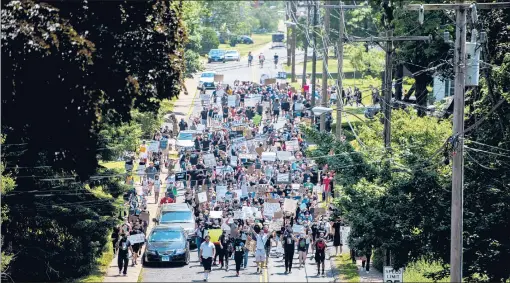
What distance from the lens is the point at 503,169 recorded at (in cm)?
3556

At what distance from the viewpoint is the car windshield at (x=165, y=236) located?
44.3 meters

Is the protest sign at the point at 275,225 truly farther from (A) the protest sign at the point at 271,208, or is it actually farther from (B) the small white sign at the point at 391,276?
(B) the small white sign at the point at 391,276

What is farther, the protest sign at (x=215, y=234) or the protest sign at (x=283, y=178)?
the protest sign at (x=283, y=178)

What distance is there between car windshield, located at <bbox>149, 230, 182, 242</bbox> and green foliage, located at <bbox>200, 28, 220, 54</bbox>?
225 feet

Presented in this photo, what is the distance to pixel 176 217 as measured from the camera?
48750mm

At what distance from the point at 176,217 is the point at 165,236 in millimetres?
4301

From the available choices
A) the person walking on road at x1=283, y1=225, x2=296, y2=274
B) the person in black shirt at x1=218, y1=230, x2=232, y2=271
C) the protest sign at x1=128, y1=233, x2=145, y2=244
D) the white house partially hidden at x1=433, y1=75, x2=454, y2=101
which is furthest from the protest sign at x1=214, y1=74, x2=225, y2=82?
the person walking on road at x1=283, y1=225, x2=296, y2=274

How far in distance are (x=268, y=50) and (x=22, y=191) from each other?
8925cm

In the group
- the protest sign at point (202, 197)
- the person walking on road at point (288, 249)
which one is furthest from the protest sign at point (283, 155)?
the person walking on road at point (288, 249)

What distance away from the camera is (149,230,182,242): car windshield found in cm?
4431

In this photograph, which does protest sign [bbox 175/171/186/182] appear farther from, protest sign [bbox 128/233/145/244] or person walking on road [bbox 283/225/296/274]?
person walking on road [bbox 283/225/296/274]

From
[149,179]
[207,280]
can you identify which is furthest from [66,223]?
[149,179]

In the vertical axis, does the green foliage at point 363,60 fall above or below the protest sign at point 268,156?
above

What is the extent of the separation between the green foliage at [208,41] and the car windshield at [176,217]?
210 ft
